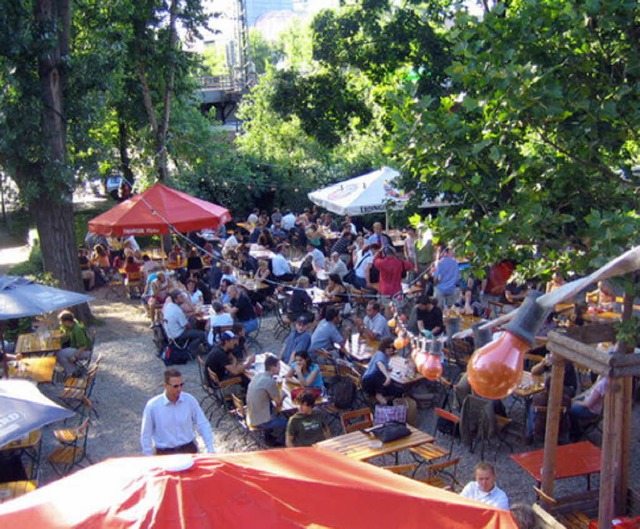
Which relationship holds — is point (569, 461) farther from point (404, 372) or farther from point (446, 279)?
point (446, 279)

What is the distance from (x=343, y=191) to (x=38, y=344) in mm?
8905

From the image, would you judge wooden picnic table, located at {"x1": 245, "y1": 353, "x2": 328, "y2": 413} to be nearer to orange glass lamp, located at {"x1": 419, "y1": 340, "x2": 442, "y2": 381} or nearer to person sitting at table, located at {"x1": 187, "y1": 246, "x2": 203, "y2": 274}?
orange glass lamp, located at {"x1": 419, "y1": 340, "x2": 442, "y2": 381}

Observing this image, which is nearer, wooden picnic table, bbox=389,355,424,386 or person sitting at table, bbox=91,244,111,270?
wooden picnic table, bbox=389,355,424,386

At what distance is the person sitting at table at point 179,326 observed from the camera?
38.7 ft

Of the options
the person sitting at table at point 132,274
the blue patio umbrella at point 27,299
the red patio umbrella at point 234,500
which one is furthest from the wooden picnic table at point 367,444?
the person sitting at table at point 132,274

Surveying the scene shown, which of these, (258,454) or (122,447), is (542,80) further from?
(122,447)

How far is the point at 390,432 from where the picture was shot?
764cm

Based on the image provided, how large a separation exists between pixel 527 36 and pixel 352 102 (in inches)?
439

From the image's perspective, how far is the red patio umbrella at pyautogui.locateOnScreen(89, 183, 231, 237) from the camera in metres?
13.9

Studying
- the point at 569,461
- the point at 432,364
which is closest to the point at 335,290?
the point at 569,461

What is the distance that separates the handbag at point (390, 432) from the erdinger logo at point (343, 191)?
1006cm

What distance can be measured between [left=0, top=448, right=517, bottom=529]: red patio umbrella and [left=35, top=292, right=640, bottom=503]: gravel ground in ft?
13.7

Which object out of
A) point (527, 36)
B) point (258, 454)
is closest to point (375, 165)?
point (527, 36)

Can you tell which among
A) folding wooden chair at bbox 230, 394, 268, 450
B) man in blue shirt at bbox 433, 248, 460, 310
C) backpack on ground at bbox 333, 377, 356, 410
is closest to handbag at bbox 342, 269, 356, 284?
man in blue shirt at bbox 433, 248, 460, 310
